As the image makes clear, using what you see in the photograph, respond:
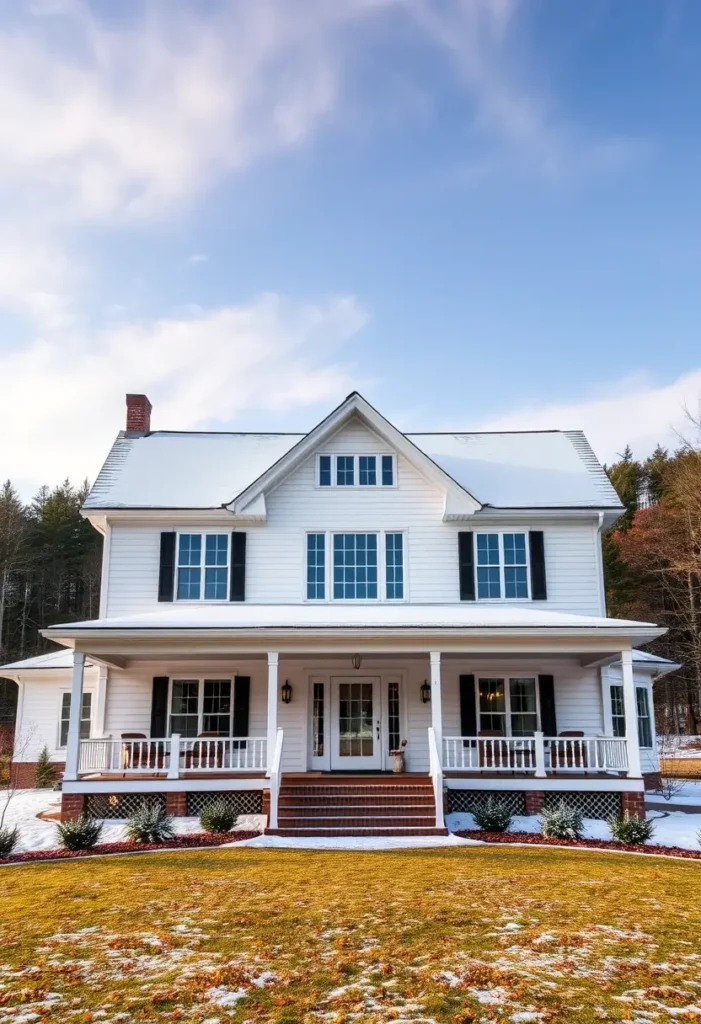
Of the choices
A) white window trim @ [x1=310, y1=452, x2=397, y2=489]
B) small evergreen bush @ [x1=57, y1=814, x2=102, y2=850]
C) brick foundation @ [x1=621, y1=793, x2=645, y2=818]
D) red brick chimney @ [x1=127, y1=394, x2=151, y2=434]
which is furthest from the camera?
red brick chimney @ [x1=127, y1=394, x2=151, y2=434]

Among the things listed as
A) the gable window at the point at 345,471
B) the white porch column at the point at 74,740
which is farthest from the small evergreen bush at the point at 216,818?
the gable window at the point at 345,471

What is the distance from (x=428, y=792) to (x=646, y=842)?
387 cm

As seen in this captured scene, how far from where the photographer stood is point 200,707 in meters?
18.1

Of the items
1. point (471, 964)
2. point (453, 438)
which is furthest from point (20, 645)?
point (471, 964)

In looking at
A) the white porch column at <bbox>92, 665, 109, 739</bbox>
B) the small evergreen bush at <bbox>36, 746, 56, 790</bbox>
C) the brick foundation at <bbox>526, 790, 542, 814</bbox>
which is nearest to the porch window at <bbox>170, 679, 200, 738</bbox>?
the white porch column at <bbox>92, 665, 109, 739</bbox>

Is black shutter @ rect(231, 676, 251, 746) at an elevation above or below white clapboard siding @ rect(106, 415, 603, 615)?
below

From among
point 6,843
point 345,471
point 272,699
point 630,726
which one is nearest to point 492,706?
point 630,726

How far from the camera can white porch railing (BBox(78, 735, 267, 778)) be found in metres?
15.2

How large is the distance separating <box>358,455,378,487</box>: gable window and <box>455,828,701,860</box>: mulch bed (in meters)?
8.40

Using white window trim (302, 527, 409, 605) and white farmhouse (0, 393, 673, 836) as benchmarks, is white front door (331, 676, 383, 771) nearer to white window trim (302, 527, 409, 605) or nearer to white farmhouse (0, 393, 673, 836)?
white farmhouse (0, 393, 673, 836)

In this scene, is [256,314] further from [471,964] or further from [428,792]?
[471,964]

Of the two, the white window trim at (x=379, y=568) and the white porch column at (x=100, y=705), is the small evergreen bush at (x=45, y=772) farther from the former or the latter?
the white window trim at (x=379, y=568)

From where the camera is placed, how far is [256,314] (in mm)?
16203

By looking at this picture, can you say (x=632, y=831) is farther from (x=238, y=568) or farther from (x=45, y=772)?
(x=45, y=772)
